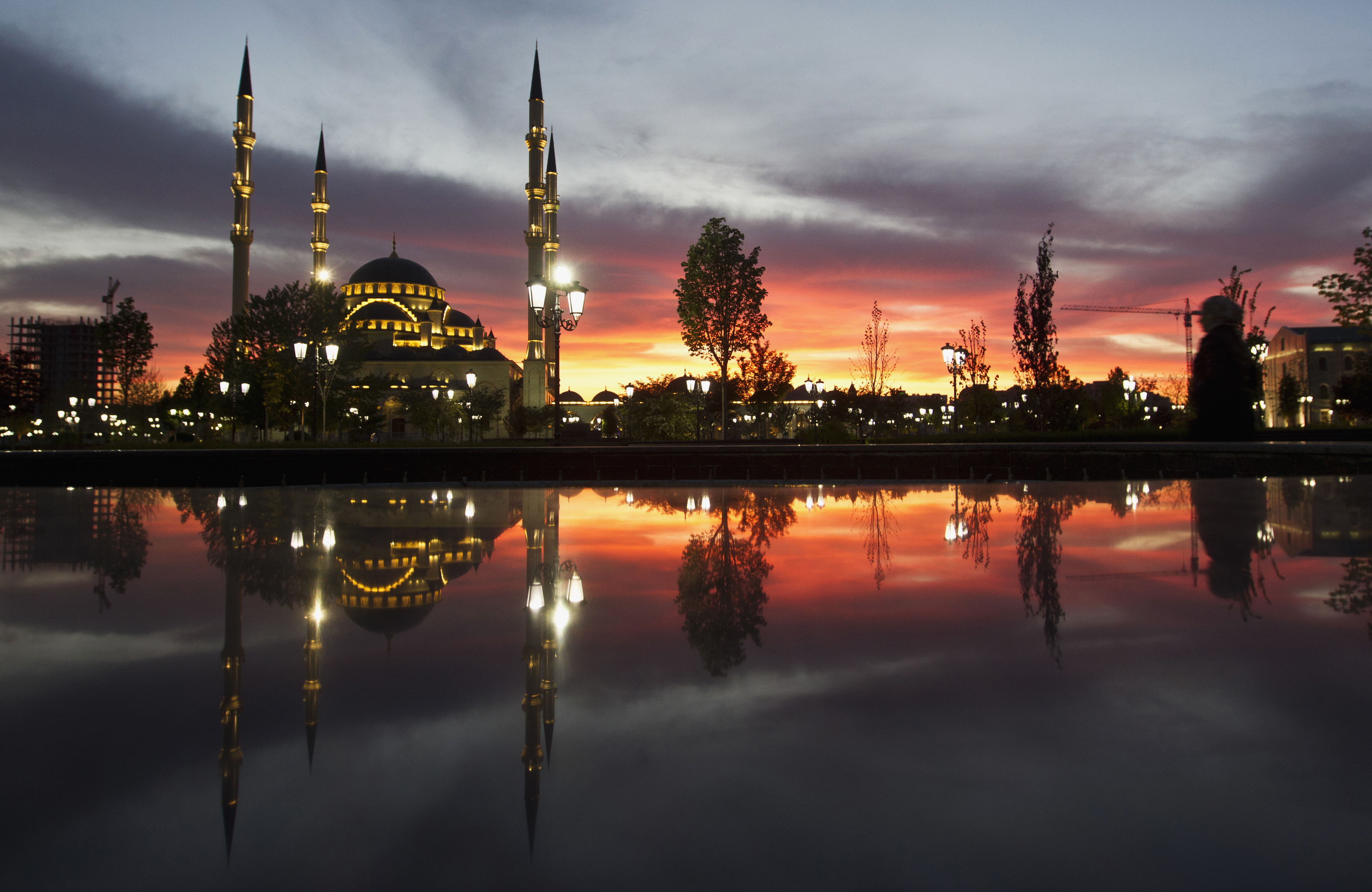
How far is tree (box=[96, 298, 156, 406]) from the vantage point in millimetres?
43094

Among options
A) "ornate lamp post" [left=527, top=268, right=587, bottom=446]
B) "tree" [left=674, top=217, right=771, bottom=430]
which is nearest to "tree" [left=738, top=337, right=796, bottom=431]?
"tree" [left=674, top=217, right=771, bottom=430]

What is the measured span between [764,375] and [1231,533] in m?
33.1

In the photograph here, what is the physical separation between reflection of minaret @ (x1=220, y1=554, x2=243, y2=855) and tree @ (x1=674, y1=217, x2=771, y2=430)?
1208 inches

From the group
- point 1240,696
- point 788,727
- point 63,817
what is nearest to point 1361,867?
point 1240,696

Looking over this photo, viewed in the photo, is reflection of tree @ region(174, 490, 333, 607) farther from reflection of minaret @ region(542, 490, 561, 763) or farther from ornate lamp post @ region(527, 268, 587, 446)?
ornate lamp post @ region(527, 268, 587, 446)

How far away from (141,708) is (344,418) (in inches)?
1849

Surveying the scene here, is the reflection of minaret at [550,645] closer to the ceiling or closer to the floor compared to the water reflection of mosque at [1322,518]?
closer to the floor

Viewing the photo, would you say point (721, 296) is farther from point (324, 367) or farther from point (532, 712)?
point (532, 712)

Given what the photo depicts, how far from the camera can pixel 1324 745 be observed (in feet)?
5.98

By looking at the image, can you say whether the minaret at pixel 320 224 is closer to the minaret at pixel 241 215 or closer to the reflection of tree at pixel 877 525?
the minaret at pixel 241 215

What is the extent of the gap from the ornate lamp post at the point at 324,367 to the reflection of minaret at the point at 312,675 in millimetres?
26579

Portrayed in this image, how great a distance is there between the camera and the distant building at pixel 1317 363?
242 feet

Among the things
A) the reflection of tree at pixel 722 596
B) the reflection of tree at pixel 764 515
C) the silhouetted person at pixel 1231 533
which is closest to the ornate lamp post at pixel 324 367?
the reflection of tree at pixel 764 515

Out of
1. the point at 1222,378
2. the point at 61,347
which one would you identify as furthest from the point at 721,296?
the point at 61,347
